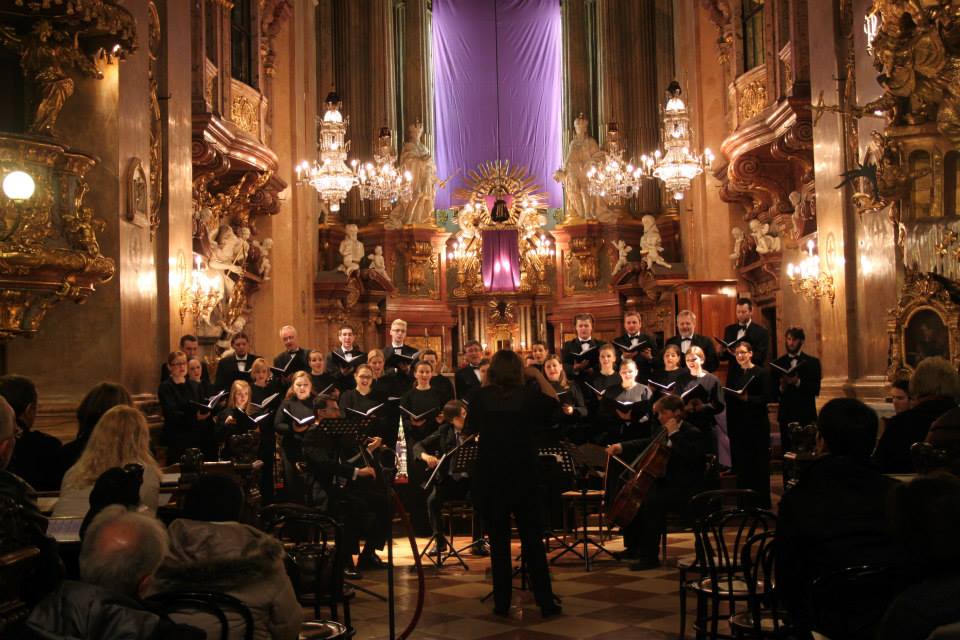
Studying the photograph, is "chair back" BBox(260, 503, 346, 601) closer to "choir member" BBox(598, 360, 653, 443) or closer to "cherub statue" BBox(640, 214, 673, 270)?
"choir member" BBox(598, 360, 653, 443)

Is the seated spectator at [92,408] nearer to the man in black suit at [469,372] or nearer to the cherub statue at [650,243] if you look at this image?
the man in black suit at [469,372]

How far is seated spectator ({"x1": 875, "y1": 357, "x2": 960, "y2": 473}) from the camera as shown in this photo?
5.39 m

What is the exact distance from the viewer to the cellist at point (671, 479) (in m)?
8.16

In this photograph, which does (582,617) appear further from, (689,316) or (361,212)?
(361,212)

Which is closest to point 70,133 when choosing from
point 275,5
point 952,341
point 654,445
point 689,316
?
point 654,445

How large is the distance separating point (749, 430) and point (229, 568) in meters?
7.82

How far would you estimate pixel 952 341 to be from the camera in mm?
8602

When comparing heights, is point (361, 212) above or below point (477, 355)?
above

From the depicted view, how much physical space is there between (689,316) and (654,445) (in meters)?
4.10

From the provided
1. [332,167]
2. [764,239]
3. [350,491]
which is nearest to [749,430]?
[350,491]

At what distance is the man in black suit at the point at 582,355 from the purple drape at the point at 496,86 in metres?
12.2

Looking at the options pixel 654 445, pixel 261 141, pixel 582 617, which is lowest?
pixel 582 617

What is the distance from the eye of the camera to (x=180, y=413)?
9.45 meters

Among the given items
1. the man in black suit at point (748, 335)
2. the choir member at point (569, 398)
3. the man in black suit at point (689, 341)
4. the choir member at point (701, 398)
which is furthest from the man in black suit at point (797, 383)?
the choir member at point (569, 398)
